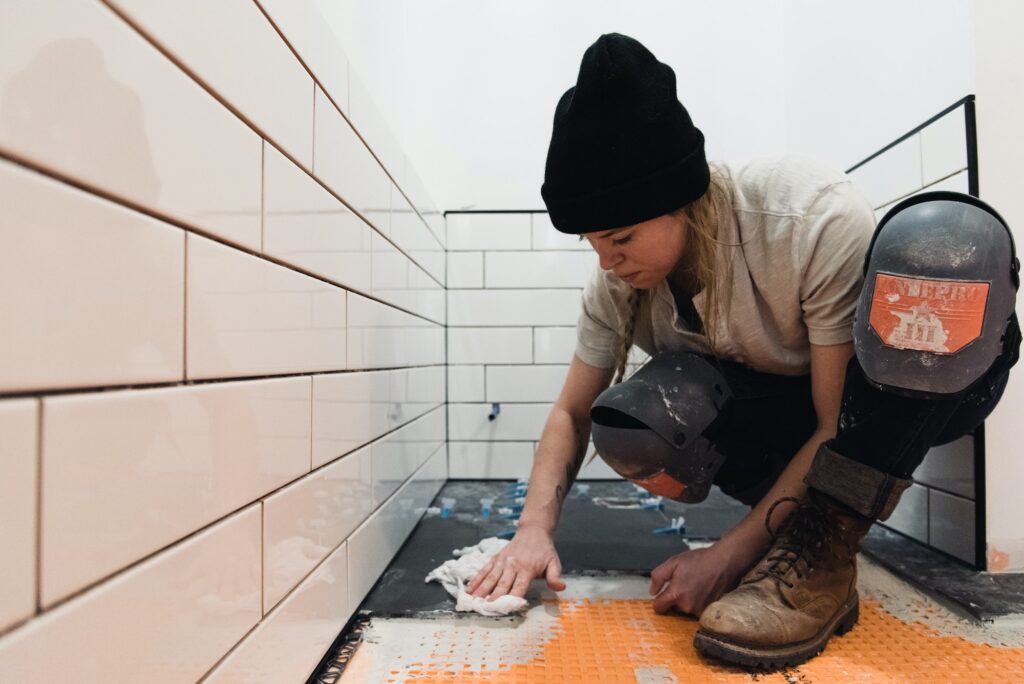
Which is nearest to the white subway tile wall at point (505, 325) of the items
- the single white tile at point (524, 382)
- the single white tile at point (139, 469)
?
the single white tile at point (524, 382)

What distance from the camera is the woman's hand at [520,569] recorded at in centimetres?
84

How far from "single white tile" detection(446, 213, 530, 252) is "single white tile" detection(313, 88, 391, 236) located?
0.73 m

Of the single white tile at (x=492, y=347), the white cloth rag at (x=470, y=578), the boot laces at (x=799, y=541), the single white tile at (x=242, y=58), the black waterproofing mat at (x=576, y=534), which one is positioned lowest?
the black waterproofing mat at (x=576, y=534)

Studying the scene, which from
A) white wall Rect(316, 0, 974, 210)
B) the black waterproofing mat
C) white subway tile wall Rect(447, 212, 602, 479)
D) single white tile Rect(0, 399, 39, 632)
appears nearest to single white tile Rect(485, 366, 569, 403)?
white subway tile wall Rect(447, 212, 602, 479)

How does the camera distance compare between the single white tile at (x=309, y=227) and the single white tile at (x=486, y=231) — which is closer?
the single white tile at (x=309, y=227)

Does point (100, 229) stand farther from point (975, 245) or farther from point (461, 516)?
point (461, 516)

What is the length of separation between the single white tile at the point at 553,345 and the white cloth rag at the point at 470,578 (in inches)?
28.4

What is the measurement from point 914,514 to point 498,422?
1010 millimetres

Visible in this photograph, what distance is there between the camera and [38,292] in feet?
0.95

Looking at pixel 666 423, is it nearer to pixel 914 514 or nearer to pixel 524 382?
pixel 914 514

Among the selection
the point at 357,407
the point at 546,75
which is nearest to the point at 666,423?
the point at 357,407

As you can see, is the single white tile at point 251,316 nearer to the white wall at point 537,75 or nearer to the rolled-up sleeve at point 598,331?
the rolled-up sleeve at point 598,331

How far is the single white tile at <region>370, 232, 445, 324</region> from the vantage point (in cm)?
97

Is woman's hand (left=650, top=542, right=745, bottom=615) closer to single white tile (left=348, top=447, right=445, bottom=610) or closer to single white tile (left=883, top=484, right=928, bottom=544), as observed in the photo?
single white tile (left=348, top=447, right=445, bottom=610)
